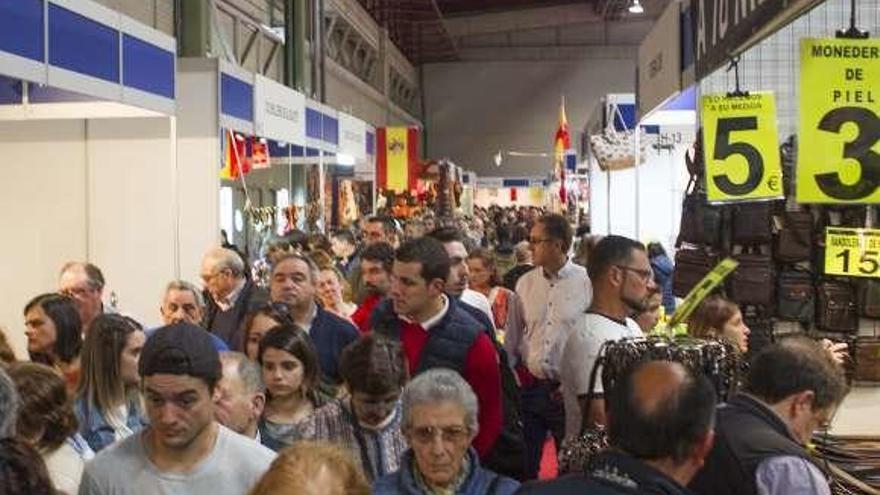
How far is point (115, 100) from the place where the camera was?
6348 mm

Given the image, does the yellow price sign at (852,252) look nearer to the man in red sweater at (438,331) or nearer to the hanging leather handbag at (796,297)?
the hanging leather handbag at (796,297)

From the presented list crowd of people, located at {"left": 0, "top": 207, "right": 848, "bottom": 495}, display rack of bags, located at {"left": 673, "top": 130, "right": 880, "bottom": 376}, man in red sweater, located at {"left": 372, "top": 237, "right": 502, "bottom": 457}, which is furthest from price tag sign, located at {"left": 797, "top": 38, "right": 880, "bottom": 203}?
man in red sweater, located at {"left": 372, "top": 237, "right": 502, "bottom": 457}

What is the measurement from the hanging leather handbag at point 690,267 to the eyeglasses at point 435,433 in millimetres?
3169

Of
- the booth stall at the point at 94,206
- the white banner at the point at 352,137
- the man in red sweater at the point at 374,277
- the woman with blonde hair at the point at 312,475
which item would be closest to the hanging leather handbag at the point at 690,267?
the man in red sweater at the point at 374,277

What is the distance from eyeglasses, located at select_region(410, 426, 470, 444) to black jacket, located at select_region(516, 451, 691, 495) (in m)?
0.64

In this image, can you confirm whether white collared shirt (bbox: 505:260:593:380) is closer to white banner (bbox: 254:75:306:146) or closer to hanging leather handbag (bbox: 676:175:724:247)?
hanging leather handbag (bbox: 676:175:724:247)

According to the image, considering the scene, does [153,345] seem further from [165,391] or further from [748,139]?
[748,139]

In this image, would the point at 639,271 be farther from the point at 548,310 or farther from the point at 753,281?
the point at 548,310

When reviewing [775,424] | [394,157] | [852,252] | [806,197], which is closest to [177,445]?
[775,424]

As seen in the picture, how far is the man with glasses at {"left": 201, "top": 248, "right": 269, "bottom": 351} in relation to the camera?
5.93 metres

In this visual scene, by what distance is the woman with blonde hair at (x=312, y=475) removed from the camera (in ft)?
7.39

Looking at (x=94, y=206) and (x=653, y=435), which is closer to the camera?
(x=653, y=435)

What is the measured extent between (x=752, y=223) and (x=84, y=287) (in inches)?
124

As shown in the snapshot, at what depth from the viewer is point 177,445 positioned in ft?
9.14
